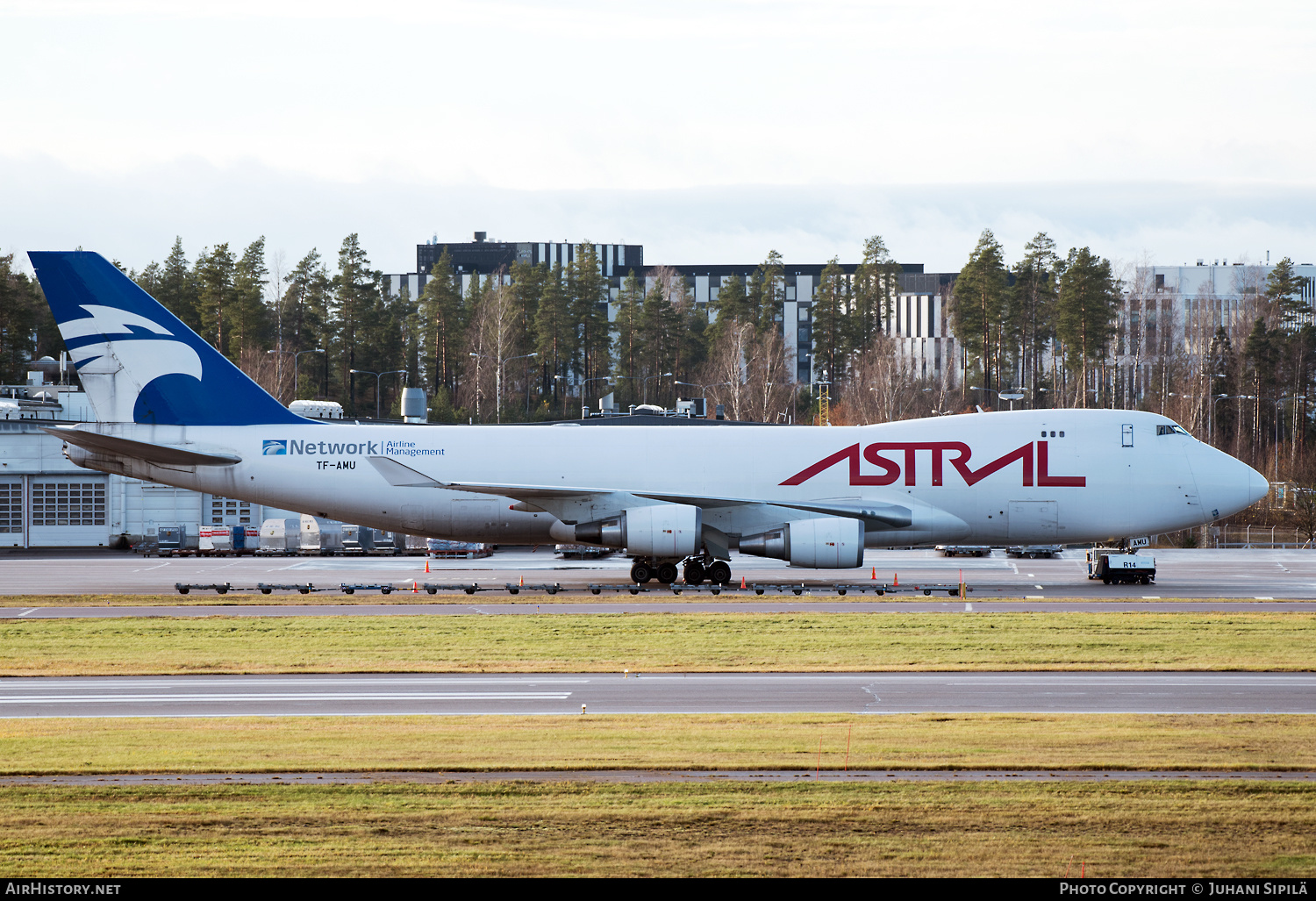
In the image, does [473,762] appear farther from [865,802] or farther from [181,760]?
[865,802]

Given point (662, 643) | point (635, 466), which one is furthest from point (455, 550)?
point (662, 643)

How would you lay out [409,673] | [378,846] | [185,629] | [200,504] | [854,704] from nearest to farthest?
[378,846] < [854,704] < [409,673] < [185,629] < [200,504]

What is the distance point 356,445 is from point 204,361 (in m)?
5.66

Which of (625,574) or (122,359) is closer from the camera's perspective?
(122,359)

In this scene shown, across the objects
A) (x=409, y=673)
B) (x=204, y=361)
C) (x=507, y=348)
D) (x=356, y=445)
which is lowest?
(x=409, y=673)

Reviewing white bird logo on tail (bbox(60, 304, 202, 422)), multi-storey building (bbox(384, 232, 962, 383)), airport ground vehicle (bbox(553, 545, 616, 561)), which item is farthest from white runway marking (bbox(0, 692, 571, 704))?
multi-storey building (bbox(384, 232, 962, 383))

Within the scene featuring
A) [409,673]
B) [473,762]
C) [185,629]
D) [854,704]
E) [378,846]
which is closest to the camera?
[378,846]

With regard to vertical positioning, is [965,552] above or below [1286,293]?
below

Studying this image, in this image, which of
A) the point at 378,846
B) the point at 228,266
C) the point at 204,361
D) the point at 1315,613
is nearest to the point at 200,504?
the point at 204,361

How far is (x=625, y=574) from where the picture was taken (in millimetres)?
46312

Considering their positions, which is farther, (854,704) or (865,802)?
(854,704)

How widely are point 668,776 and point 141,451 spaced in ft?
99.3

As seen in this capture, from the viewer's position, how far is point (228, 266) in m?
129

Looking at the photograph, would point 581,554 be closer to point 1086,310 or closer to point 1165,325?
point 1086,310
